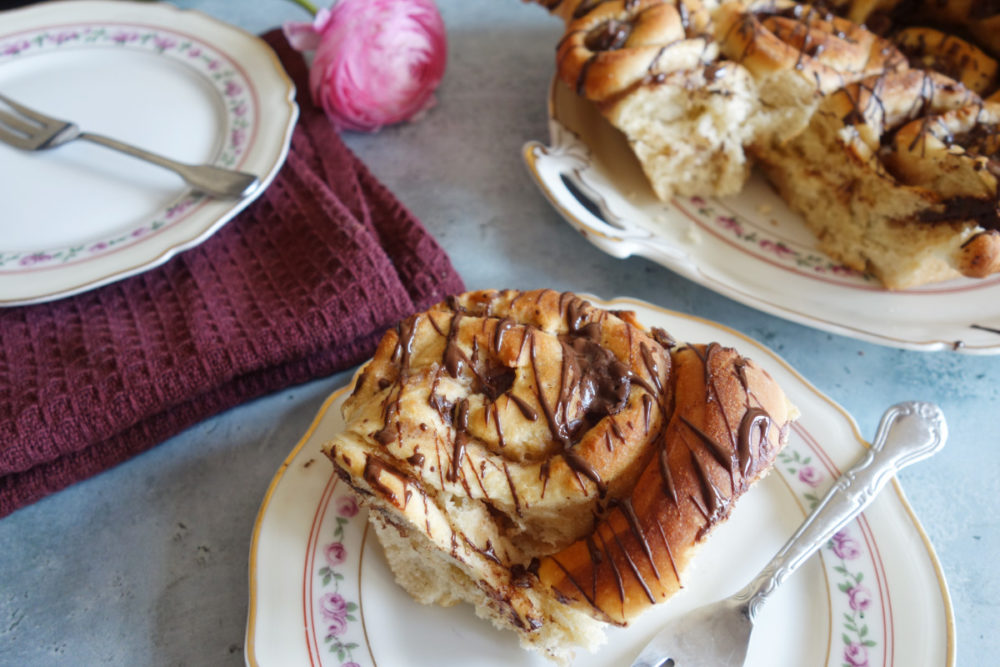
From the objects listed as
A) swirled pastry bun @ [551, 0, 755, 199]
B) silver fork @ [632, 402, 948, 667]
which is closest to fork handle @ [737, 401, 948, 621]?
silver fork @ [632, 402, 948, 667]

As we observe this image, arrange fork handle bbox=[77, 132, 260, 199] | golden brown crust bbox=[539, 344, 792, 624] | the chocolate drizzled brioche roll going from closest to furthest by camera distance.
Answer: golden brown crust bbox=[539, 344, 792, 624], the chocolate drizzled brioche roll, fork handle bbox=[77, 132, 260, 199]

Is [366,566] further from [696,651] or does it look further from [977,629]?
[977,629]

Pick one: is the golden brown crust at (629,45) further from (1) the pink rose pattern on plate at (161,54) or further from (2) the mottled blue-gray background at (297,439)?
(1) the pink rose pattern on plate at (161,54)

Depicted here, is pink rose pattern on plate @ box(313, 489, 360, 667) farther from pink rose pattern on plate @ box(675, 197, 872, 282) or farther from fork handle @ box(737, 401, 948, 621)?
pink rose pattern on plate @ box(675, 197, 872, 282)

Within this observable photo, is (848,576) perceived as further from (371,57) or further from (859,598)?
(371,57)

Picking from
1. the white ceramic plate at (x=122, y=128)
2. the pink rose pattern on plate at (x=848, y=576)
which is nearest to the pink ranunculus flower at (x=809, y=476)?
the pink rose pattern on plate at (x=848, y=576)

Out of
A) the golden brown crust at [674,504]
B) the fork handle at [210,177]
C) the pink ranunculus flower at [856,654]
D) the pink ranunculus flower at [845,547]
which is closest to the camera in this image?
the golden brown crust at [674,504]

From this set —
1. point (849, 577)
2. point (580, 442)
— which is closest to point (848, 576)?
point (849, 577)
